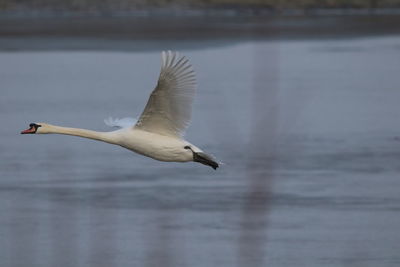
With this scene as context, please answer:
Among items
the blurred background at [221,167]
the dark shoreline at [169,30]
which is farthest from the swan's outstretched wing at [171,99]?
the dark shoreline at [169,30]

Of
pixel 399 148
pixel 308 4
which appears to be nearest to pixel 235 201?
pixel 399 148

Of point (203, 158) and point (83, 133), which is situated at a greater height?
point (83, 133)

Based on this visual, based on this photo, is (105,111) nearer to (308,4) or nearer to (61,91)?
(61,91)

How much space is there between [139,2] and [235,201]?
82.3 feet

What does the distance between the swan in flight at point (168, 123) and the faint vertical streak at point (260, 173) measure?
38cm

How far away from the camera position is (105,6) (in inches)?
1312

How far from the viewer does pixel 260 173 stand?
4145 millimetres

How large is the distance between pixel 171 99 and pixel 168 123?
0.20 metres

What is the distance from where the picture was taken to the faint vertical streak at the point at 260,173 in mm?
3752

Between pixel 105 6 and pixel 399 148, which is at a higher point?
pixel 105 6

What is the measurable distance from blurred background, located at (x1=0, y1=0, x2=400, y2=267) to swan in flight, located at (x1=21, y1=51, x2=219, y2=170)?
13.8 inches

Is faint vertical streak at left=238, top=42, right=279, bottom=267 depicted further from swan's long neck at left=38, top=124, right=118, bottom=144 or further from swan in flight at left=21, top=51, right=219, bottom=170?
swan's long neck at left=38, top=124, right=118, bottom=144

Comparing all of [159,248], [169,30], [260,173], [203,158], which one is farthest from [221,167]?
[169,30]

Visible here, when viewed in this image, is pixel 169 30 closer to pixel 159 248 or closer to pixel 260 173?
pixel 159 248
